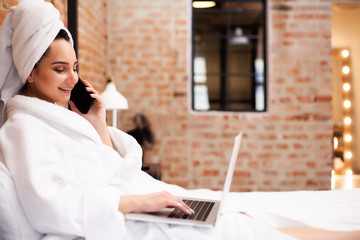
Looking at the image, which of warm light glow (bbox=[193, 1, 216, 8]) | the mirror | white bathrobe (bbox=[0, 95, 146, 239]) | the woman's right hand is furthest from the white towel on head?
the mirror

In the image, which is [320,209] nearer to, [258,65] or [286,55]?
[286,55]

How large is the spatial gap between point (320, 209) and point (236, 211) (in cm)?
41

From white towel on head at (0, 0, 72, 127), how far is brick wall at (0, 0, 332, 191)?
244 cm

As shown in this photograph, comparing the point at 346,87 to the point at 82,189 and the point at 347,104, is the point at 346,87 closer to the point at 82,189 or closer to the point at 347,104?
the point at 347,104

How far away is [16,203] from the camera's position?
1069 millimetres

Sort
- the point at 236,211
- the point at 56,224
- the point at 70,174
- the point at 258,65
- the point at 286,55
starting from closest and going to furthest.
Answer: the point at 56,224, the point at 70,174, the point at 236,211, the point at 286,55, the point at 258,65

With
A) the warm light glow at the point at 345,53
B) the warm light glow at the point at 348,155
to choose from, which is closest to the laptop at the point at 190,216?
the warm light glow at the point at 348,155

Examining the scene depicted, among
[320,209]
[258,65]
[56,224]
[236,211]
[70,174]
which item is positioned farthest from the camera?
[258,65]

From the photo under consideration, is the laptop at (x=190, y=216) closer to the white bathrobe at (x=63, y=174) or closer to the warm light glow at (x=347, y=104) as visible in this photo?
the white bathrobe at (x=63, y=174)

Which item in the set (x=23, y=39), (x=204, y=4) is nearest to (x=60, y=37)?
(x=23, y=39)

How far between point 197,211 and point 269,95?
2738 mm

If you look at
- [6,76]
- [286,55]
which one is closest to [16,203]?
[6,76]

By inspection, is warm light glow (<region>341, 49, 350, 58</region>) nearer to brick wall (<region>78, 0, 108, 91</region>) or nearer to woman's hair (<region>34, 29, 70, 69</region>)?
brick wall (<region>78, 0, 108, 91</region>)

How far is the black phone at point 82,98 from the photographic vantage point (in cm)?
162
